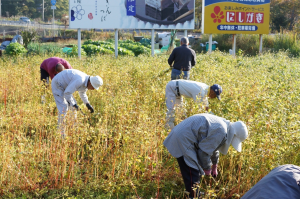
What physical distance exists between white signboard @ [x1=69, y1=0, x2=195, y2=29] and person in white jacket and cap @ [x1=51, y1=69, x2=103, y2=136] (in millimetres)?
9319

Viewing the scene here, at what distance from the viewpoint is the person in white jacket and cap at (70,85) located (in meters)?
5.04

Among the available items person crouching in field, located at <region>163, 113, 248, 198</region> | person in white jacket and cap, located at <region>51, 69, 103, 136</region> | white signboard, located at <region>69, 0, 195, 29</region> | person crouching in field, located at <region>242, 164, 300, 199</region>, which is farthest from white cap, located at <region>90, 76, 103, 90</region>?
white signboard, located at <region>69, 0, 195, 29</region>

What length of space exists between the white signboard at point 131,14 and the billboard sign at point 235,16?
3.25 ft

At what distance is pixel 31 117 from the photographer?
5.12 m

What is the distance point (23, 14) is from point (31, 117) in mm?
56423

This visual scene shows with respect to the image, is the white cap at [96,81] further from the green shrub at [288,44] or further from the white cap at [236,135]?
the green shrub at [288,44]

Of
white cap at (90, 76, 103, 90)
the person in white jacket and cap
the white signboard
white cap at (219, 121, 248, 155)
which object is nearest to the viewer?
white cap at (219, 121, 248, 155)

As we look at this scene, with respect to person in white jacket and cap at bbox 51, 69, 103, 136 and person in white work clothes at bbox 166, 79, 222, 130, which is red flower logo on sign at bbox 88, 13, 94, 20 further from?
person in white work clothes at bbox 166, 79, 222, 130

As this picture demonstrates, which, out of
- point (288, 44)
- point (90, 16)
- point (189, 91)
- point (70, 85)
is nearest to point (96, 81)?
point (70, 85)

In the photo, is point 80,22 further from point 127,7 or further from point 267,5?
point 267,5

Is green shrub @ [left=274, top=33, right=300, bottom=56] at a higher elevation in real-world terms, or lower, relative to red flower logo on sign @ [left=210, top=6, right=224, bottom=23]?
lower

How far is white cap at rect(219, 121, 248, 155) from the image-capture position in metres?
3.13

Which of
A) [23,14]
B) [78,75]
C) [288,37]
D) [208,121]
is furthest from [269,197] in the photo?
[23,14]

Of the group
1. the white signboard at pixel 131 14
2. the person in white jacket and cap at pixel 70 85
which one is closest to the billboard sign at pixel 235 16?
the white signboard at pixel 131 14
